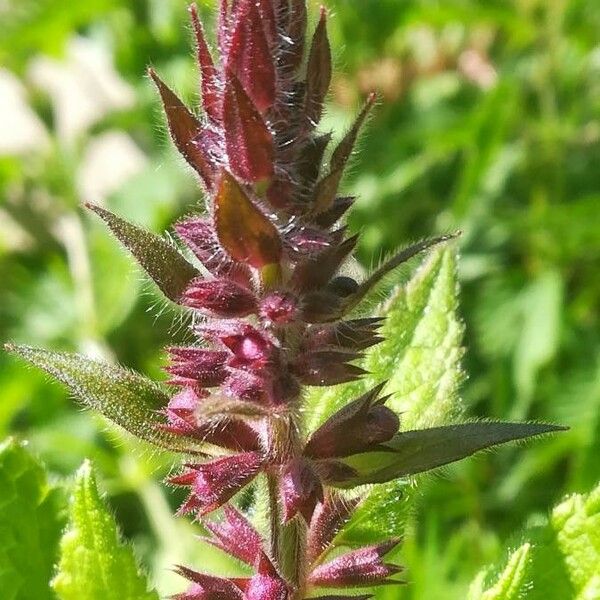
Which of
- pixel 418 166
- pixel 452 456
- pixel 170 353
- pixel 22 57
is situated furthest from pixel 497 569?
pixel 22 57

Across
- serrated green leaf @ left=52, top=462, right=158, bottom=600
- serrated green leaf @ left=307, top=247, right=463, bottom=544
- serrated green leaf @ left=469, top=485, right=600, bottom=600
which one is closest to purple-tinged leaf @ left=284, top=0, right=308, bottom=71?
serrated green leaf @ left=307, top=247, right=463, bottom=544

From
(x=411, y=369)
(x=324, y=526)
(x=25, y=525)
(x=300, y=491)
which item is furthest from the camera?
(x=411, y=369)

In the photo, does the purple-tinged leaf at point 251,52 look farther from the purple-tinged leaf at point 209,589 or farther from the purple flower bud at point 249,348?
the purple-tinged leaf at point 209,589

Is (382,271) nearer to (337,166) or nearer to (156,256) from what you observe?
(337,166)

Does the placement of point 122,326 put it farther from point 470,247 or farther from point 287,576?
point 287,576

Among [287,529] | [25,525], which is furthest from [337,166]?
[25,525]

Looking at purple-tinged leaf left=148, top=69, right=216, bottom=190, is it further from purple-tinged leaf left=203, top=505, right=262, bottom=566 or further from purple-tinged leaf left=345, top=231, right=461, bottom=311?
purple-tinged leaf left=203, top=505, right=262, bottom=566
